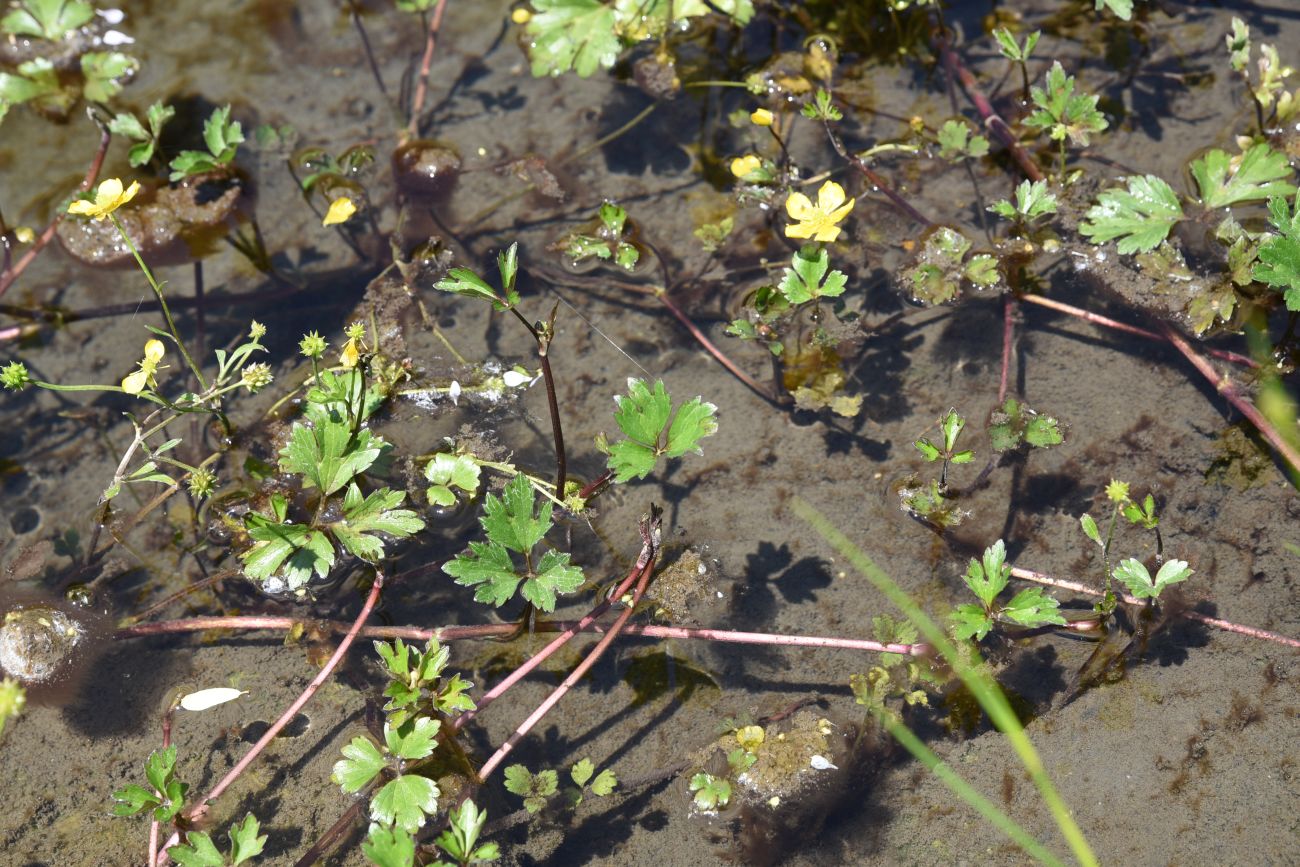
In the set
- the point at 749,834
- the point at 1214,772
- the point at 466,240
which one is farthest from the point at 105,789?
the point at 1214,772

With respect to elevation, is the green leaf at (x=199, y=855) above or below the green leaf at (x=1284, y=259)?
below

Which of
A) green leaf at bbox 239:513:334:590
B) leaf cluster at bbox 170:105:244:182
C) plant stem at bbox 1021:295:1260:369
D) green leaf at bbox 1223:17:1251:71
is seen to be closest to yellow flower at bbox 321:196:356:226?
leaf cluster at bbox 170:105:244:182

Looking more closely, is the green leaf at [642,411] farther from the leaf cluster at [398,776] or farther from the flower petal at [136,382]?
the flower petal at [136,382]

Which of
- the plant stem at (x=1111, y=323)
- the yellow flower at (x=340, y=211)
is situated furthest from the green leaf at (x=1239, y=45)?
the yellow flower at (x=340, y=211)

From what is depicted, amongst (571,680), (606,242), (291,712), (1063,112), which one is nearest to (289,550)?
(291,712)

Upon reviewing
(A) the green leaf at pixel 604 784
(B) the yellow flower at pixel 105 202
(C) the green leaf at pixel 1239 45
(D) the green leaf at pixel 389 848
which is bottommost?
(A) the green leaf at pixel 604 784

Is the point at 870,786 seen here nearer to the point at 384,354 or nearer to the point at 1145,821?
the point at 1145,821
